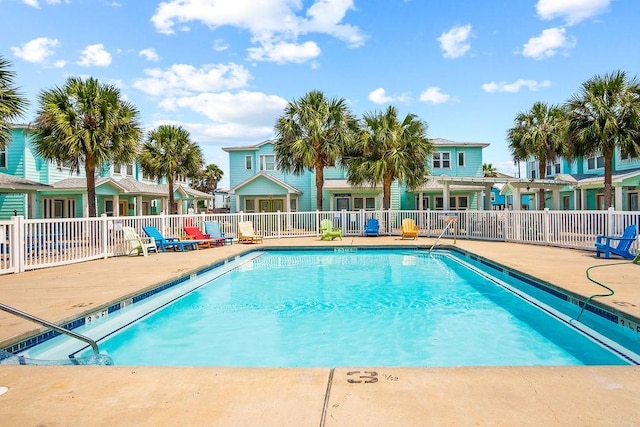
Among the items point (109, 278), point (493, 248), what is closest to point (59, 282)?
point (109, 278)

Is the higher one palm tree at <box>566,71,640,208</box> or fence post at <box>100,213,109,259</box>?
palm tree at <box>566,71,640,208</box>

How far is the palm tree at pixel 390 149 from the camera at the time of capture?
20.8 m

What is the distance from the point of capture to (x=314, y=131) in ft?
72.7

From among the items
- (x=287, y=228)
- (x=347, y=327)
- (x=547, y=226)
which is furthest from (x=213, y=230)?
(x=547, y=226)

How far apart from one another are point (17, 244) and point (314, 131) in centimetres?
1488

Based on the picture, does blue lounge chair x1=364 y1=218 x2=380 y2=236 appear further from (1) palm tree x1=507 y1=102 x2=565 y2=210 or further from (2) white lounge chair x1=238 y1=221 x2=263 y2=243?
(1) palm tree x1=507 y1=102 x2=565 y2=210

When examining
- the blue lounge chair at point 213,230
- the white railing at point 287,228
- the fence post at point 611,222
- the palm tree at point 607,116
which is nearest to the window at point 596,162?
the palm tree at point 607,116

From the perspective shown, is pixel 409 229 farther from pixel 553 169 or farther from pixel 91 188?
pixel 553 169

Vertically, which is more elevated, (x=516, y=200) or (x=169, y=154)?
(x=169, y=154)

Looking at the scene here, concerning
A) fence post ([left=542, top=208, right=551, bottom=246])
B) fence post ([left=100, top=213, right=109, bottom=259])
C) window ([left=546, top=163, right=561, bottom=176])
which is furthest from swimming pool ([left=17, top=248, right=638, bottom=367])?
window ([left=546, top=163, right=561, bottom=176])

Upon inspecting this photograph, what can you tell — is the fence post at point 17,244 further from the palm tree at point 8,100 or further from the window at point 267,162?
the window at point 267,162

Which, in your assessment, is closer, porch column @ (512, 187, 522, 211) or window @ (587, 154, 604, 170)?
porch column @ (512, 187, 522, 211)

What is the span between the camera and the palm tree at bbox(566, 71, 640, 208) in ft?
59.4

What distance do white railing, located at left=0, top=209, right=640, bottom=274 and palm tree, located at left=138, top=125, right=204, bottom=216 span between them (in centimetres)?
803
